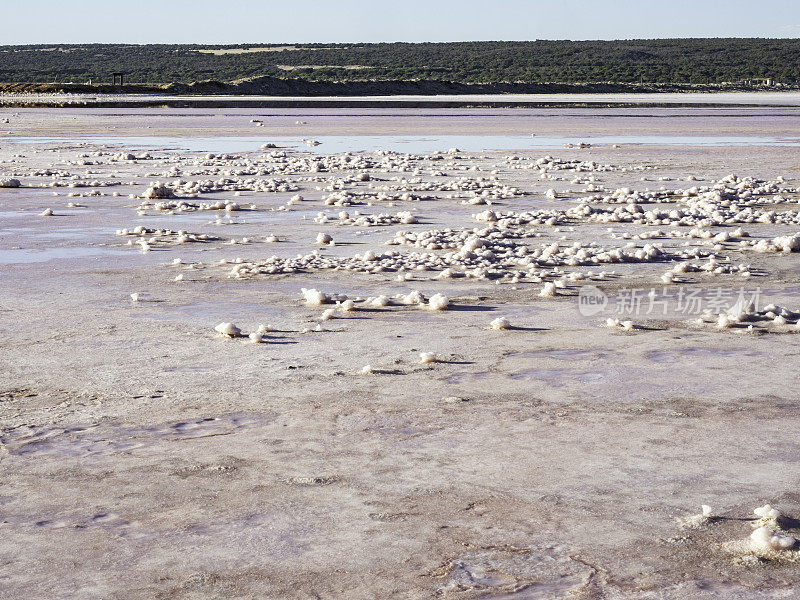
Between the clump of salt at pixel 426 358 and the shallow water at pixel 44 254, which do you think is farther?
the shallow water at pixel 44 254

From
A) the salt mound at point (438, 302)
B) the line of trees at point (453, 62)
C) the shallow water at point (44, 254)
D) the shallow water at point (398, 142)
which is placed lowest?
the shallow water at point (398, 142)

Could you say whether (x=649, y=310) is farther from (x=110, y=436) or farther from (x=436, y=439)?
(x=110, y=436)

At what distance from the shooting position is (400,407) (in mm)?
6184

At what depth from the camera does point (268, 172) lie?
953 inches

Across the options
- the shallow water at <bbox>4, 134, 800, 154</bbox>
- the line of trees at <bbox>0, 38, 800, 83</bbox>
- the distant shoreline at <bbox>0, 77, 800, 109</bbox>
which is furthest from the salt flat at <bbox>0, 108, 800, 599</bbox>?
the line of trees at <bbox>0, 38, 800, 83</bbox>

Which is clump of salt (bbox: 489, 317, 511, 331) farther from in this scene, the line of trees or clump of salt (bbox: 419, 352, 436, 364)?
the line of trees

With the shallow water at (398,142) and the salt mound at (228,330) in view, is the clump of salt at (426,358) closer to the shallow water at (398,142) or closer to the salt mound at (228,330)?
the salt mound at (228,330)

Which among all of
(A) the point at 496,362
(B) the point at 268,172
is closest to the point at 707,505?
(A) the point at 496,362

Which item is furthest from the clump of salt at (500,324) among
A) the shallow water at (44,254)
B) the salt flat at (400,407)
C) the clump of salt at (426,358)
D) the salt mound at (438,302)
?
the shallow water at (44,254)

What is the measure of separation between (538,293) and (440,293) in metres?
0.85

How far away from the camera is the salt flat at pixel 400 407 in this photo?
165 inches

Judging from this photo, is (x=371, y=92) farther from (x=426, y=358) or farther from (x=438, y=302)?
(x=426, y=358)

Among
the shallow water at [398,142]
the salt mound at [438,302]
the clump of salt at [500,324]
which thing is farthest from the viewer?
the shallow water at [398,142]

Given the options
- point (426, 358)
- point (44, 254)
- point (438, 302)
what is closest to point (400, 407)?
point (426, 358)
